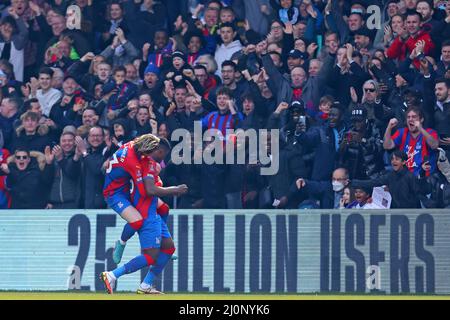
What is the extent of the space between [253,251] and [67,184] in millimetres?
2848

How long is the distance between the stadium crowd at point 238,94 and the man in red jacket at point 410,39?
2cm

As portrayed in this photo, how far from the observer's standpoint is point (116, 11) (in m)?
20.8

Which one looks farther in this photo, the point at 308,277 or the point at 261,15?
the point at 261,15

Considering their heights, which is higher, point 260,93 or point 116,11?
point 116,11

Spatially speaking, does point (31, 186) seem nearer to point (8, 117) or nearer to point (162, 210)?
point (8, 117)

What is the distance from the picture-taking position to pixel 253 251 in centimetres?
1858

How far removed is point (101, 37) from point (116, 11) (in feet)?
1.52

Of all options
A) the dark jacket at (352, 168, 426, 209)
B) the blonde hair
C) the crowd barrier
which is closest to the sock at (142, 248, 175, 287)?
the blonde hair

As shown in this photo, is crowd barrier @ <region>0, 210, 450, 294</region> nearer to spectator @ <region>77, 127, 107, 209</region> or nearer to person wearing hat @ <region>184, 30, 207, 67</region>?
spectator @ <region>77, 127, 107, 209</region>
